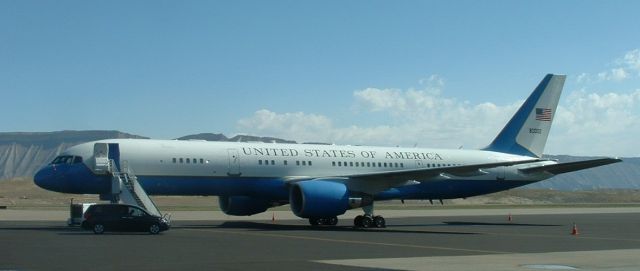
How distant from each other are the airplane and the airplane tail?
114 inches

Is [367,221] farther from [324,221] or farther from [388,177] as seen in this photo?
[388,177]

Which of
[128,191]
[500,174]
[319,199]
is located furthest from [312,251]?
[500,174]

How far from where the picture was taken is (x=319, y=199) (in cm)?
4088

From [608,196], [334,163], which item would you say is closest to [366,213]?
[334,163]

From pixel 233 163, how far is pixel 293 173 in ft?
11.3

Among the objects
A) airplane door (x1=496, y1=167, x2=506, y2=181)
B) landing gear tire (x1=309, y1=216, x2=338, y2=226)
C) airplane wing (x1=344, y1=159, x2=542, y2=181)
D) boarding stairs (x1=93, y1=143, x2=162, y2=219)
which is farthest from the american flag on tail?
boarding stairs (x1=93, y1=143, x2=162, y2=219)

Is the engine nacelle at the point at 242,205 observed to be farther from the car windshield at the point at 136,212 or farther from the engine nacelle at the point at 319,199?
the car windshield at the point at 136,212

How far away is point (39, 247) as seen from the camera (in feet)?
87.1

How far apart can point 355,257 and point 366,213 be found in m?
19.4

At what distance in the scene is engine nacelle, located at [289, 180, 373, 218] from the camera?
4075 cm

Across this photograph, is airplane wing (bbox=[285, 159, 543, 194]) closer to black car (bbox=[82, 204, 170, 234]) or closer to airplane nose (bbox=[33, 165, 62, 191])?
black car (bbox=[82, 204, 170, 234])

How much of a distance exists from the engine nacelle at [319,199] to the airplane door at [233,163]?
276cm

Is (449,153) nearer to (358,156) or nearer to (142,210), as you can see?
(358,156)

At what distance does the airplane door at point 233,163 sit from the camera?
41.8 metres
